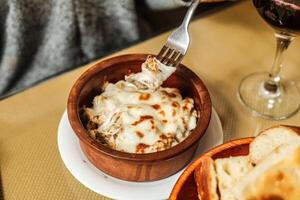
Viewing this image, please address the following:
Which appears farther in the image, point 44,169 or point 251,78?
point 251,78

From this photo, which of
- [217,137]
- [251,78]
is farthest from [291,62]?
[217,137]

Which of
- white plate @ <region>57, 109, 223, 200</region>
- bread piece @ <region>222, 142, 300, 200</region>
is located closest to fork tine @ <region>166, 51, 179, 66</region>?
white plate @ <region>57, 109, 223, 200</region>

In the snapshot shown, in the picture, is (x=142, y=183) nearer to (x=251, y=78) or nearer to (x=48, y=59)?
(x=251, y=78)

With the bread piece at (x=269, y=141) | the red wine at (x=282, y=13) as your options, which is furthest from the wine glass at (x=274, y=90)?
the bread piece at (x=269, y=141)

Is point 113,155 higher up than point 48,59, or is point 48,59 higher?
point 113,155

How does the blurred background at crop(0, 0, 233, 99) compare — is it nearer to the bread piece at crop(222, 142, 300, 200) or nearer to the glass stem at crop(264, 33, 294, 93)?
the glass stem at crop(264, 33, 294, 93)

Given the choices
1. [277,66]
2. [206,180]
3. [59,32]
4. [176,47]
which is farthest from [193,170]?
[59,32]
